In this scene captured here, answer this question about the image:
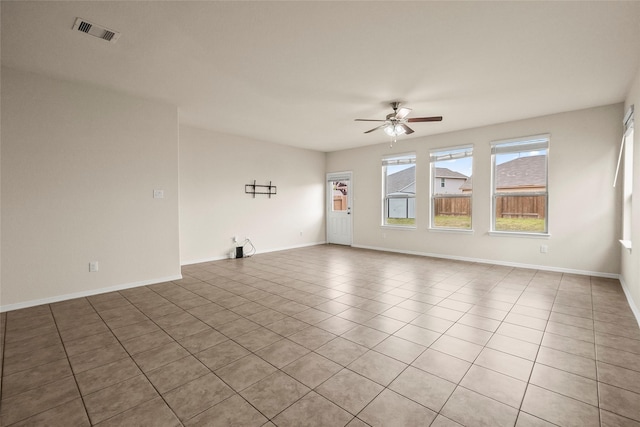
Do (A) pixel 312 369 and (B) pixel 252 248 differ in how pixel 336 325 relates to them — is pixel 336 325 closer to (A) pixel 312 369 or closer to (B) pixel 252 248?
(A) pixel 312 369

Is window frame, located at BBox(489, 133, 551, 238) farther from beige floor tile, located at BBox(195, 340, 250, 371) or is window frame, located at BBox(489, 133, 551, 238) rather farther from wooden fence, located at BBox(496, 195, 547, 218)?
beige floor tile, located at BBox(195, 340, 250, 371)

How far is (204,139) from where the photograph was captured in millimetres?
5922

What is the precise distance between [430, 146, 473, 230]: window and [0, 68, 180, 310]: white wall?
5.24 m

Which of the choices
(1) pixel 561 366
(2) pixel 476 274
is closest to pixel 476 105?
(2) pixel 476 274

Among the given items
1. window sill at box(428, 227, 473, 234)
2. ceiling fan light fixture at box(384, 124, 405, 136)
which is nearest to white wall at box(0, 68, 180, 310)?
ceiling fan light fixture at box(384, 124, 405, 136)

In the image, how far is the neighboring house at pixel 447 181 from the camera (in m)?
6.06

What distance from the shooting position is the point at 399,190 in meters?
7.06

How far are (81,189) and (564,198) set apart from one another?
731 centimetres

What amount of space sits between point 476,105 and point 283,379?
4.61 meters

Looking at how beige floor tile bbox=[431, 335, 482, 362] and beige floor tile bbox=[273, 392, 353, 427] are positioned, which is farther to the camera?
beige floor tile bbox=[431, 335, 482, 362]

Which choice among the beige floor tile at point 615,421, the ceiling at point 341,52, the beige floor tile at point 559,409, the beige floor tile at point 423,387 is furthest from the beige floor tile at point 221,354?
the ceiling at point 341,52

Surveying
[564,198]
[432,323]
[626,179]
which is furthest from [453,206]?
[432,323]

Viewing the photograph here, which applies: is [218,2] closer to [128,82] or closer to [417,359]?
[128,82]

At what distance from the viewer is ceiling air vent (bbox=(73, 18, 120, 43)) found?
96.1 inches
